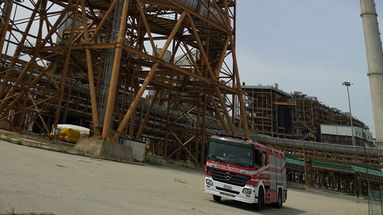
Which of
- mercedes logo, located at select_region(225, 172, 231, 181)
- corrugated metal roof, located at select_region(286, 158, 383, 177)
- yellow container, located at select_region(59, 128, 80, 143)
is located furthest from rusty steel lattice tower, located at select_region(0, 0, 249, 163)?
corrugated metal roof, located at select_region(286, 158, 383, 177)

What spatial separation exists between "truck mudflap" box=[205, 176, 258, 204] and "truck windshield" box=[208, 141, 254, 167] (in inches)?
32.1

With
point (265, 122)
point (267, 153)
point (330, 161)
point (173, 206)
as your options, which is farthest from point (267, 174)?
point (265, 122)

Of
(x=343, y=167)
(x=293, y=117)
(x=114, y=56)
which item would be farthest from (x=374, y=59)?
(x=114, y=56)

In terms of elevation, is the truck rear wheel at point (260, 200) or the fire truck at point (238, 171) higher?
the fire truck at point (238, 171)

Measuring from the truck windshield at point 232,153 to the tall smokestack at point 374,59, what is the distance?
46529 millimetres

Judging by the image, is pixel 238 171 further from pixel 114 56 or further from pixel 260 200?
pixel 114 56

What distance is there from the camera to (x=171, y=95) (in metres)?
30.1

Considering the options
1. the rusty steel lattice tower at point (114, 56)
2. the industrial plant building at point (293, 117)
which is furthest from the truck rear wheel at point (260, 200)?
the industrial plant building at point (293, 117)

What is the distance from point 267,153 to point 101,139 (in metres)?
9.23

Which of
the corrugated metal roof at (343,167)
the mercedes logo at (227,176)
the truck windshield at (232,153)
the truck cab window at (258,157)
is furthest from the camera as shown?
the corrugated metal roof at (343,167)

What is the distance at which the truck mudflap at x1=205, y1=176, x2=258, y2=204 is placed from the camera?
1020cm

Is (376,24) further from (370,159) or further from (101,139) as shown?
(101,139)

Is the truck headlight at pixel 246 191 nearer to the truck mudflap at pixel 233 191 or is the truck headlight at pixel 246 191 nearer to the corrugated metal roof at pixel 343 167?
the truck mudflap at pixel 233 191

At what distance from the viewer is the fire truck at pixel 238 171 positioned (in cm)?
1037
